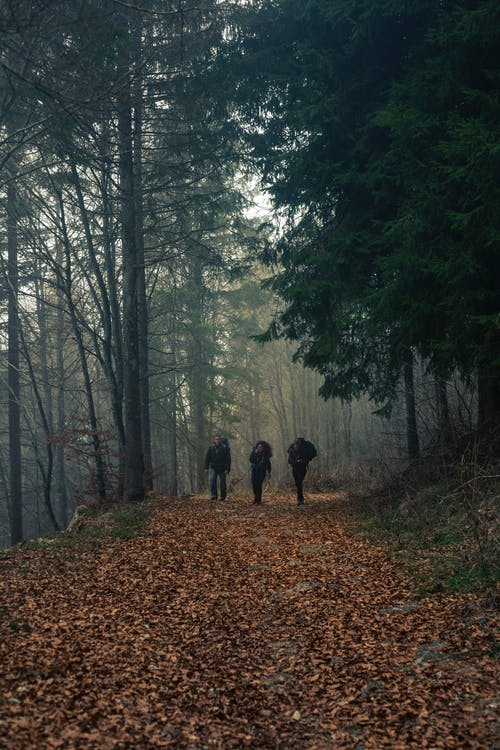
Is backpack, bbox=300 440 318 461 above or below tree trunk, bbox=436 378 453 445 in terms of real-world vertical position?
below

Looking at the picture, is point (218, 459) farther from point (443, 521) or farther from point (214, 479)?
point (443, 521)

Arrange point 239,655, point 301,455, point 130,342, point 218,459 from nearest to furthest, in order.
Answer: point 239,655 → point 130,342 → point 301,455 → point 218,459

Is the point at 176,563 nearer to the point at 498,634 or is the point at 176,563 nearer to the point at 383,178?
the point at 498,634

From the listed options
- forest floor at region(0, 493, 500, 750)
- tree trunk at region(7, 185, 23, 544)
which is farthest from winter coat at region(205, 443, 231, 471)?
forest floor at region(0, 493, 500, 750)

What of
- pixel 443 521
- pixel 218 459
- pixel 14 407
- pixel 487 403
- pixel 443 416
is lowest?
pixel 443 521

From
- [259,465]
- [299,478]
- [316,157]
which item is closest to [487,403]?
[299,478]

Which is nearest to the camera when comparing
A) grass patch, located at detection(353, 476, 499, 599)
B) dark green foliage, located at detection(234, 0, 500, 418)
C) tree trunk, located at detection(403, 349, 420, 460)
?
grass patch, located at detection(353, 476, 499, 599)

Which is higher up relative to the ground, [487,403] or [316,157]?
[316,157]

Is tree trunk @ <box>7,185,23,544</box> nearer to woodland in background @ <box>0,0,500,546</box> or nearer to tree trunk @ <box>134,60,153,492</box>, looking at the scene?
woodland in background @ <box>0,0,500,546</box>

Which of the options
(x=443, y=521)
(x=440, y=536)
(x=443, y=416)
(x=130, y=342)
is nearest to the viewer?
(x=440, y=536)

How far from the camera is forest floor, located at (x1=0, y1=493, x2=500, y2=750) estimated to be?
3.23m

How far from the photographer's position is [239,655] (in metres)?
4.37

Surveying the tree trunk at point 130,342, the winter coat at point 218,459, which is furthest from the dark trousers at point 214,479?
the tree trunk at point 130,342

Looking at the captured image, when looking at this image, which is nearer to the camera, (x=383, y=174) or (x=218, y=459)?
(x=383, y=174)
